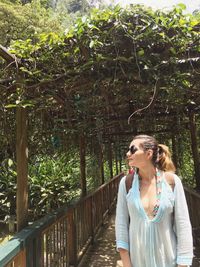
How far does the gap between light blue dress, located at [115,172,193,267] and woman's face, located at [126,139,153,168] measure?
0.50 ft

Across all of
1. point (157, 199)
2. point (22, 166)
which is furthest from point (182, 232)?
point (22, 166)

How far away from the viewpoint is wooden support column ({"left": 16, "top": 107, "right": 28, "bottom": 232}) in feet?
9.38

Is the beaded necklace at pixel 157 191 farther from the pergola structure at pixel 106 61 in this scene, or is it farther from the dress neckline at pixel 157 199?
the pergola structure at pixel 106 61

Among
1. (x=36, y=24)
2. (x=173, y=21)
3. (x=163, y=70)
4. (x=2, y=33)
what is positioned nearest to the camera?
(x=173, y=21)

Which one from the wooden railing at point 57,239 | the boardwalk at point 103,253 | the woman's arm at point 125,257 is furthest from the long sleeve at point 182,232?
the boardwalk at point 103,253

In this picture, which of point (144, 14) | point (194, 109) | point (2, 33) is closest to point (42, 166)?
point (194, 109)

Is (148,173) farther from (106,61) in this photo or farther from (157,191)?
(106,61)

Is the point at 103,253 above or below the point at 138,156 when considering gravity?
below

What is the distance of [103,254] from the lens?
4758 mm

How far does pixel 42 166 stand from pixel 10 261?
704cm

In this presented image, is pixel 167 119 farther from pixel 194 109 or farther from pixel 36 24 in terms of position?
pixel 36 24

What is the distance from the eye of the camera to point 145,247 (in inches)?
66.8

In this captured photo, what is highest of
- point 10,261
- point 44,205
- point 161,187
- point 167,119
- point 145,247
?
point 167,119

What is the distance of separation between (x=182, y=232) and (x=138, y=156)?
0.48m
